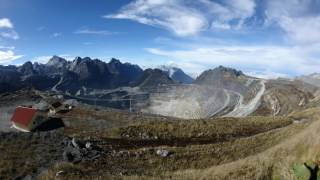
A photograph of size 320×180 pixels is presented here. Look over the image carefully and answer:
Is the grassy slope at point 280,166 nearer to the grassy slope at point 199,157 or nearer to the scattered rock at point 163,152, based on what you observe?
the grassy slope at point 199,157

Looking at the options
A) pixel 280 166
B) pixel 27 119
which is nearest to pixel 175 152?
pixel 280 166

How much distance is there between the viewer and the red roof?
97.4 metres

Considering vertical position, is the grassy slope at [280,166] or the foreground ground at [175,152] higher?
the grassy slope at [280,166]

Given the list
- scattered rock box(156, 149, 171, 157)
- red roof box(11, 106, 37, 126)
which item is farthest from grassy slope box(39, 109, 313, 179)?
red roof box(11, 106, 37, 126)

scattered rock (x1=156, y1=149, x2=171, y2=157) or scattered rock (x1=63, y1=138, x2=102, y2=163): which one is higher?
scattered rock (x1=156, y1=149, x2=171, y2=157)

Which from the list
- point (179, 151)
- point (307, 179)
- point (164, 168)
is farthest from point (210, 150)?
point (307, 179)

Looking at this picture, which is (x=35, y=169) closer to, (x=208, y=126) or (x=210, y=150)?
(x=210, y=150)

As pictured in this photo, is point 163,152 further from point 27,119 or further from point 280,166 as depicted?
point 27,119

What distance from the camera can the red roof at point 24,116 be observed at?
320 ft

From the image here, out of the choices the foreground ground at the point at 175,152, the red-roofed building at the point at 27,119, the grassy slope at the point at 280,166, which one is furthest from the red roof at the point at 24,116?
the grassy slope at the point at 280,166

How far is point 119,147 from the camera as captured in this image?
65.3 metres

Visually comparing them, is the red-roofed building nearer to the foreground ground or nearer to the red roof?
the red roof

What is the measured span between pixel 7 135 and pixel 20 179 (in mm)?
40061

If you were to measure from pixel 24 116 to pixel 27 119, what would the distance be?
2.34m
